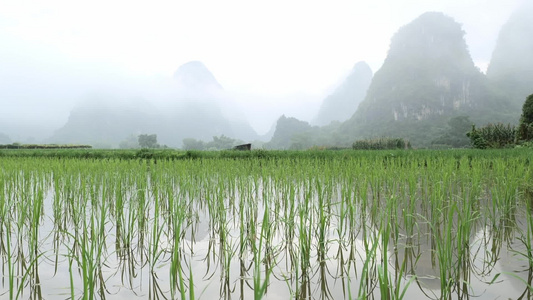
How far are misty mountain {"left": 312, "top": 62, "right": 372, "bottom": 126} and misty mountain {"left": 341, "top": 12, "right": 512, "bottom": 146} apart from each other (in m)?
45.4

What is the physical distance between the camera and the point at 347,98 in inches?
6240

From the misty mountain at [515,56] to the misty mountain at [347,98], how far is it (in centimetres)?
5822

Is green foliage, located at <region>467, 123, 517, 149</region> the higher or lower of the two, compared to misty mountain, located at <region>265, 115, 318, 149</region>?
lower

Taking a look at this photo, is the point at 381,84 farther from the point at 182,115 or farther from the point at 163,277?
the point at 182,115

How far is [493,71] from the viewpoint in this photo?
355ft

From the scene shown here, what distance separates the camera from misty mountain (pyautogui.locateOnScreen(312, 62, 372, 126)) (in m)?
156

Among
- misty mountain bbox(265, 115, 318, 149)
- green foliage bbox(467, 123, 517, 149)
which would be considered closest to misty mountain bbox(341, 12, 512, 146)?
misty mountain bbox(265, 115, 318, 149)

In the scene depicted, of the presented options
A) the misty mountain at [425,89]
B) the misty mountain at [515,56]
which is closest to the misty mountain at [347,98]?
the misty mountain at [425,89]

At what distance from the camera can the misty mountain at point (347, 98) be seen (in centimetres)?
15589

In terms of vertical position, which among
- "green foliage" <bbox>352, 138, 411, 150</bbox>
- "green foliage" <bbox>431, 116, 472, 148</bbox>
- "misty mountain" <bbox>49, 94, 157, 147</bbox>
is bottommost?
"green foliage" <bbox>352, 138, 411, 150</bbox>

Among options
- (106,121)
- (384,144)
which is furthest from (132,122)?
(384,144)

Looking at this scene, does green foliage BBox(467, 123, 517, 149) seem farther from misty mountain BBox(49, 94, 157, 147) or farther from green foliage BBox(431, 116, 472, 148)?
misty mountain BBox(49, 94, 157, 147)

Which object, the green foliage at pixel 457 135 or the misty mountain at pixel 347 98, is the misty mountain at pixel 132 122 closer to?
the misty mountain at pixel 347 98

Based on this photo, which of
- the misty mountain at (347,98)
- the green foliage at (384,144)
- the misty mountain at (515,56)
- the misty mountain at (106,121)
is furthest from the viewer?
the misty mountain at (347,98)
